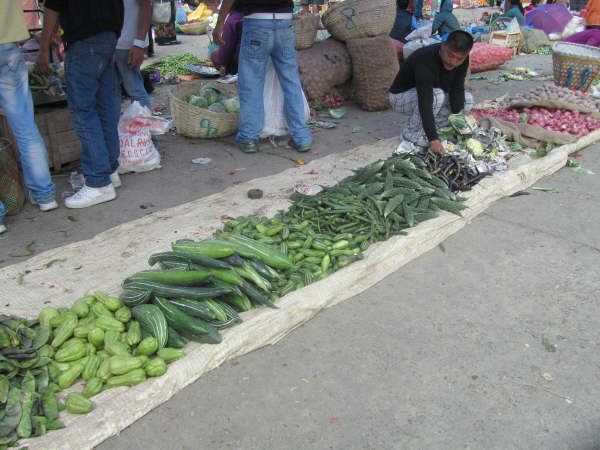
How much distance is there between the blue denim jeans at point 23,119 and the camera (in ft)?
12.4

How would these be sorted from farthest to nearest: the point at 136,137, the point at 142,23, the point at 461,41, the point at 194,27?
1. the point at 194,27
2. the point at 136,137
3. the point at 142,23
4. the point at 461,41

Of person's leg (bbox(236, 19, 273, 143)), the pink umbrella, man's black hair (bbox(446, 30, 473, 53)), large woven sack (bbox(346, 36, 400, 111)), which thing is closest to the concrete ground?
man's black hair (bbox(446, 30, 473, 53))

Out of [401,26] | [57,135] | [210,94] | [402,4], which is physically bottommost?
[57,135]

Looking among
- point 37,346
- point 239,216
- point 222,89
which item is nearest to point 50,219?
point 239,216

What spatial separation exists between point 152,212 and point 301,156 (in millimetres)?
1952

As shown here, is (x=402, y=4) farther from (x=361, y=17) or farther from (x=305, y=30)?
(x=305, y=30)

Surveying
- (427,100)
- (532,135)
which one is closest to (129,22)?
(427,100)

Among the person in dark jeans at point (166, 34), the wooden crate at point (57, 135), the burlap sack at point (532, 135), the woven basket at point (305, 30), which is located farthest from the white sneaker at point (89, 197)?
the person in dark jeans at point (166, 34)

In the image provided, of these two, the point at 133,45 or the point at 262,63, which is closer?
the point at 133,45

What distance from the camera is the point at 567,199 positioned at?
485 centimetres

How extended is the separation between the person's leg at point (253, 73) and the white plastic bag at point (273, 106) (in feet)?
0.57

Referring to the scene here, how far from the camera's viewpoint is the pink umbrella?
13727mm

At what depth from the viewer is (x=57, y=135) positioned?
485 cm

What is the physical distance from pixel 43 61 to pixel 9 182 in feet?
3.52
